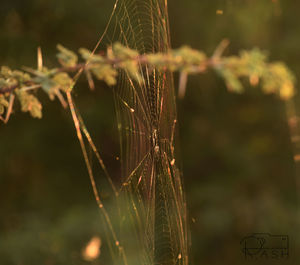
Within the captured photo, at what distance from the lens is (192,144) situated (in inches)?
162

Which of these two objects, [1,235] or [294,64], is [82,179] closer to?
[1,235]

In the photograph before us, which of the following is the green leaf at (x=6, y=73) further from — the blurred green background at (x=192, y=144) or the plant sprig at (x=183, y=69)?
the blurred green background at (x=192, y=144)

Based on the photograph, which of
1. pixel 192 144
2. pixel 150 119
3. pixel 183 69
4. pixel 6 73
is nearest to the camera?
pixel 183 69

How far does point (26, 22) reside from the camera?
376 cm

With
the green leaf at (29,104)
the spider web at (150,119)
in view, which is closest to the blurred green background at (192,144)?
the spider web at (150,119)

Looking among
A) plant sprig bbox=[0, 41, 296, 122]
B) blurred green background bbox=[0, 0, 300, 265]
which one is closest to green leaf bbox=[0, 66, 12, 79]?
plant sprig bbox=[0, 41, 296, 122]

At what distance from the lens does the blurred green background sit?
363 centimetres

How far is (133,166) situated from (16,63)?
202cm

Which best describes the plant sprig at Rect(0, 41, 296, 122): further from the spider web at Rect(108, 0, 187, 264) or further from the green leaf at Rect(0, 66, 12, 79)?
the spider web at Rect(108, 0, 187, 264)

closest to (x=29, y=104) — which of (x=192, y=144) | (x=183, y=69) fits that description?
(x=183, y=69)

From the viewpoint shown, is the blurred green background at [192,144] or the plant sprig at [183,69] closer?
the plant sprig at [183,69]

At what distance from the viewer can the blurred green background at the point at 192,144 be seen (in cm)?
363

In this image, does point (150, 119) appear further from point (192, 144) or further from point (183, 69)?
point (192, 144)

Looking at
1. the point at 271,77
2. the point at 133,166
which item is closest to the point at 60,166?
the point at 133,166
